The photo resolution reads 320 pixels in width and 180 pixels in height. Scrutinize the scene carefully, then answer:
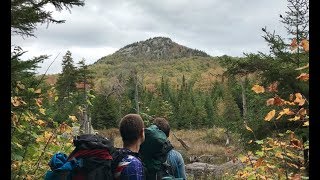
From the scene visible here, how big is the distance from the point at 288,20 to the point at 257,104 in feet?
8.01

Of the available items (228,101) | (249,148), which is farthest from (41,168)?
(228,101)

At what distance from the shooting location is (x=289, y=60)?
331 inches

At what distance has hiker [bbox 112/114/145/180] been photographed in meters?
3.10

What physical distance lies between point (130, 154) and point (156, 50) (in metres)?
165

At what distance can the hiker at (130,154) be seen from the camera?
310cm

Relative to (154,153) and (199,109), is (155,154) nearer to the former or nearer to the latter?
(154,153)

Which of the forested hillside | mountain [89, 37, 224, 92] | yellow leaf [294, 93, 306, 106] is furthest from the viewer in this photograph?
mountain [89, 37, 224, 92]

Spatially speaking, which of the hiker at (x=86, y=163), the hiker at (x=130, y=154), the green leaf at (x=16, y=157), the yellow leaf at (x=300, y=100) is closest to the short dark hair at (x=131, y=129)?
the hiker at (x=130, y=154)

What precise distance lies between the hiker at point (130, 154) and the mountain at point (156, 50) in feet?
496

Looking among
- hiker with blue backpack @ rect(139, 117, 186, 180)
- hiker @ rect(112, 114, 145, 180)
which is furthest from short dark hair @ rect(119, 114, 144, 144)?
hiker with blue backpack @ rect(139, 117, 186, 180)

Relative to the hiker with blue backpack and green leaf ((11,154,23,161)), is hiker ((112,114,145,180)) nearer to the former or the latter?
the hiker with blue backpack

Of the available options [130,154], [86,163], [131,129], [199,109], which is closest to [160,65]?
[199,109]

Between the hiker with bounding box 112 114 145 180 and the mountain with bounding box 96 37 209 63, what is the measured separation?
496 ft
